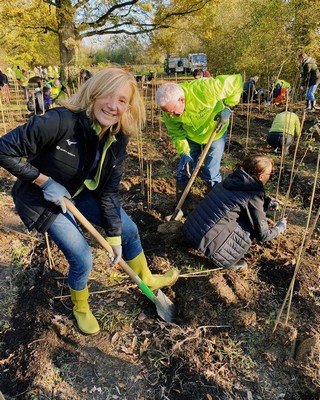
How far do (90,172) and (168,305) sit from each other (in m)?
1.09

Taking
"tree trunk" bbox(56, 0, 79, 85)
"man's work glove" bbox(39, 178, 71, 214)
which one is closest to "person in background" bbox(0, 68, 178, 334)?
"man's work glove" bbox(39, 178, 71, 214)

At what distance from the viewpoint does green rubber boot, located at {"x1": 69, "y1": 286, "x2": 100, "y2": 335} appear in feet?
6.95

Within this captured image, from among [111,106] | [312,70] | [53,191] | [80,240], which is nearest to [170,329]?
[80,240]

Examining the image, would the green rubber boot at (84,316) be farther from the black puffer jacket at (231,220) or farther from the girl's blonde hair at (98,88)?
the girl's blonde hair at (98,88)

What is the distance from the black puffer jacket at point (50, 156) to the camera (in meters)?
1.51

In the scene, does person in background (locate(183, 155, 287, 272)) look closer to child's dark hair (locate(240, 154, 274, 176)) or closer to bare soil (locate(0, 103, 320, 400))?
child's dark hair (locate(240, 154, 274, 176))

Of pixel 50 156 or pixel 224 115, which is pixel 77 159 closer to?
pixel 50 156

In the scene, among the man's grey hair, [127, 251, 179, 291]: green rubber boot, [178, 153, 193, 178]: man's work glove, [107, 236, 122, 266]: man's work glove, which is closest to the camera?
[107, 236, 122, 266]: man's work glove

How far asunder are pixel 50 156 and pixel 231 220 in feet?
4.52

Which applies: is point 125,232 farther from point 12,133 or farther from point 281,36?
point 281,36

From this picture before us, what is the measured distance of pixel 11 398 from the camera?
1827 millimetres

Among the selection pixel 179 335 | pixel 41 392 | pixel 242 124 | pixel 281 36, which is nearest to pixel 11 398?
pixel 41 392

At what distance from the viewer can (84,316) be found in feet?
7.10

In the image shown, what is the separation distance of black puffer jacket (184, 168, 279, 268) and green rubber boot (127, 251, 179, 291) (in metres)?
0.30
